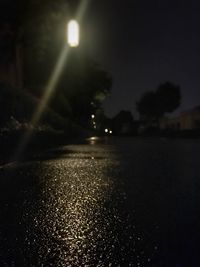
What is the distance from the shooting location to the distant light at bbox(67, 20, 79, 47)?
2397 cm

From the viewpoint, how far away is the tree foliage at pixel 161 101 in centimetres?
13550

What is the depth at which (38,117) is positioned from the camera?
36156 millimetres

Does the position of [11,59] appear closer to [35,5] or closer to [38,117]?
[38,117]

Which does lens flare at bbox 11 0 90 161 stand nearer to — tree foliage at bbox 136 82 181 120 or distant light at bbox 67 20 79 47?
distant light at bbox 67 20 79 47

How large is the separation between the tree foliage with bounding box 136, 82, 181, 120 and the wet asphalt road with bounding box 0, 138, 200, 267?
12386cm

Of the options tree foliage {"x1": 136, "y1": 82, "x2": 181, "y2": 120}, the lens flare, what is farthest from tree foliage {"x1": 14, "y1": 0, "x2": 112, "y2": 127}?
tree foliage {"x1": 136, "y1": 82, "x2": 181, "y2": 120}

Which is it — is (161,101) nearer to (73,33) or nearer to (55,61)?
(55,61)

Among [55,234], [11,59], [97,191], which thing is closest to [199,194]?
[97,191]

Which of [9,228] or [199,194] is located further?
[199,194]

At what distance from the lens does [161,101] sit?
5418 inches

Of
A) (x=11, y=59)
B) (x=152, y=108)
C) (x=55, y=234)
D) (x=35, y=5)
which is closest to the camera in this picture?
(x=55, y=234)

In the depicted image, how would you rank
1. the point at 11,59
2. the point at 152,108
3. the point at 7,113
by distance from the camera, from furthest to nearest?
the point at 152,108
the point at 11,59
the point at 7,113

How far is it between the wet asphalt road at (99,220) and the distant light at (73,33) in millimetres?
12185

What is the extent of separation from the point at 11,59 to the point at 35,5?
327 inches
